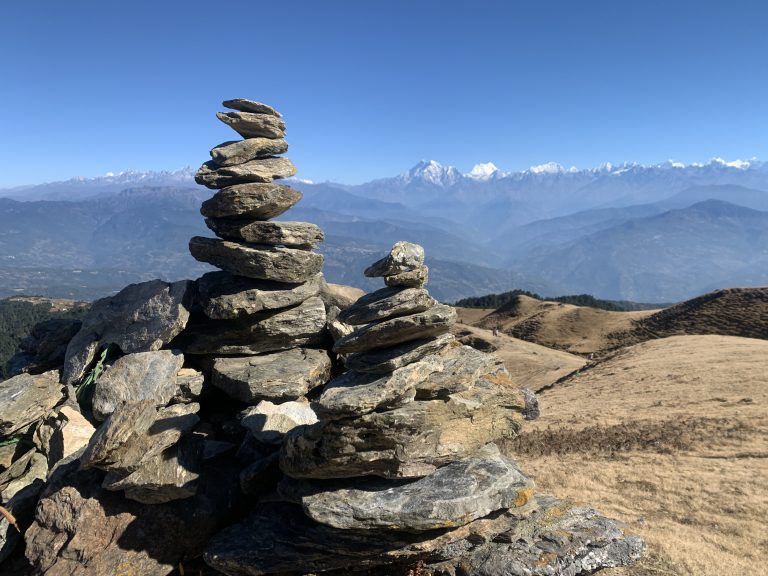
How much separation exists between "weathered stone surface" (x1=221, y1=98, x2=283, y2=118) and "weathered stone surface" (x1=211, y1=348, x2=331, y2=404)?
11.2 meters

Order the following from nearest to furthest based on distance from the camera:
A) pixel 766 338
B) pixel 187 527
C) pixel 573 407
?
pixel 187 527 < pixel 573 407 < pixel 766 338

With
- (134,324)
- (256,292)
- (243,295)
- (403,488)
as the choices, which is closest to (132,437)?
(243,295)

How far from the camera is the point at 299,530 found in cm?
1223

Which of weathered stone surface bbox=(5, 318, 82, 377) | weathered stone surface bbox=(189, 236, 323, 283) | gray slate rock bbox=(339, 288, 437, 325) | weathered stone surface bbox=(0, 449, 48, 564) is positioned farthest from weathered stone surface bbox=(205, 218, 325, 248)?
weathered stone surface bbox=(0, 449, 48, 564)

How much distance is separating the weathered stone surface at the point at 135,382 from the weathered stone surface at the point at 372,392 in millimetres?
7778

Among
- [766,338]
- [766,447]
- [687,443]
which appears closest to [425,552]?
[687,443]

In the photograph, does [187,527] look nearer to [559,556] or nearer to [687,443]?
[559,556]

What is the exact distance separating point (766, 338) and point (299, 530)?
2194 inches

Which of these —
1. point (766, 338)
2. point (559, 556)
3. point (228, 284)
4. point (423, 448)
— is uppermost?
point (228, 284)

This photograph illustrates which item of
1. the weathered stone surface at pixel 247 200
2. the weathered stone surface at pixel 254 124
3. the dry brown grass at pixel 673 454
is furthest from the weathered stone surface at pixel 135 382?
the dry brown grass at pixel 673 454

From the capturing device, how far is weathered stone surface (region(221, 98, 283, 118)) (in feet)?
69.2

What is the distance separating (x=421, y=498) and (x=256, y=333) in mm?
10099

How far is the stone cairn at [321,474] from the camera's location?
11.8 m

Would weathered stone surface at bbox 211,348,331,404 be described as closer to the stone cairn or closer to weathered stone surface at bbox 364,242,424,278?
the stone cairn
